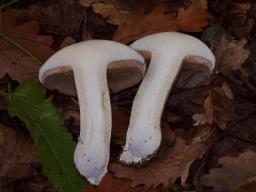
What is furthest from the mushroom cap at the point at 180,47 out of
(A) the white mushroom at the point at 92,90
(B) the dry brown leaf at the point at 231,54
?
(B) the dry brown leaf at the point at 231,54

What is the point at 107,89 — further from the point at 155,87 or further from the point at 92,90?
the point at 155,87

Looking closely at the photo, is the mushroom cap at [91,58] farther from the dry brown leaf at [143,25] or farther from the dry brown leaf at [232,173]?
the dry brown leaf at [232,173]

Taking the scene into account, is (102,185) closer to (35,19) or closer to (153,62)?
(153,62)

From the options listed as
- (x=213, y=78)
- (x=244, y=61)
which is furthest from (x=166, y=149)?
(x=244, y=61)

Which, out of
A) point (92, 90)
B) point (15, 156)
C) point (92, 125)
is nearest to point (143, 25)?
point (92, 90)

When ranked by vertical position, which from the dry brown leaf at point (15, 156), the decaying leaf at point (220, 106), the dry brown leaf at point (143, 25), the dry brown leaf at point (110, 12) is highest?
the dry brown leaf at point (143, 25)

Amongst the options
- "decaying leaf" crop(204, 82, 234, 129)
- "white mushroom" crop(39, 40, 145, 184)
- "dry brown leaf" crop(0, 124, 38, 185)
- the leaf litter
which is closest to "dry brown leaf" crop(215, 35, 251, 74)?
the leaf litter
